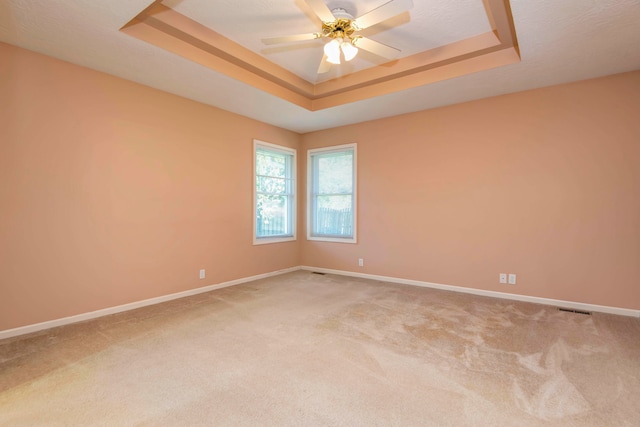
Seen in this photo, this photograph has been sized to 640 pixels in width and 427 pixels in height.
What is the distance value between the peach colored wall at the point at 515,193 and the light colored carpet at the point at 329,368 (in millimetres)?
618

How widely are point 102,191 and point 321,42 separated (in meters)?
2.85

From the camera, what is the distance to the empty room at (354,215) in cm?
199

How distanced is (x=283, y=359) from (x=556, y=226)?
11.6ft

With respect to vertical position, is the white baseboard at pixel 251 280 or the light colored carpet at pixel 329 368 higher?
the white baseboard at pixel 251 280

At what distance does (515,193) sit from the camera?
386 centimetres

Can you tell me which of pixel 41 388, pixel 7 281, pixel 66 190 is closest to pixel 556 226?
pixel 41 388

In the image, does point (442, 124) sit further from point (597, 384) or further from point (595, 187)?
point (597, 384)

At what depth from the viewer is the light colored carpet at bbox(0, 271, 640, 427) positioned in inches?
67.3

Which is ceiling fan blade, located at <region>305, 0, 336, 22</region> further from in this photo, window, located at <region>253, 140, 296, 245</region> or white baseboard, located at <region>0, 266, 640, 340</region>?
white baseboard, located at <region>0, 266, 640, 340</region>

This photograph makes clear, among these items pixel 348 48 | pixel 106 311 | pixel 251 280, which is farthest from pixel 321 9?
pixel 251 280

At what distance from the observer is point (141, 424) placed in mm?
1619

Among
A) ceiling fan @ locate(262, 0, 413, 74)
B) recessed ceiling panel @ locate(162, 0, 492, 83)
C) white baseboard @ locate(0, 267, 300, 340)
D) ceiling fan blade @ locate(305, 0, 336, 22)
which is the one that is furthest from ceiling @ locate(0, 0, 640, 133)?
white baseboard @ locate(0, 267, 300, 340)

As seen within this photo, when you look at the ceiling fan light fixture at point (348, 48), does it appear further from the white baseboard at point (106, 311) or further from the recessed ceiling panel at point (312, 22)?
the white baseboard at point (106, 311)

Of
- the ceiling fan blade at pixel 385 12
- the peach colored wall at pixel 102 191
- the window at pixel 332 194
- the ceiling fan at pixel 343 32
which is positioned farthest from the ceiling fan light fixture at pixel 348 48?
the window at pixel 332 194
